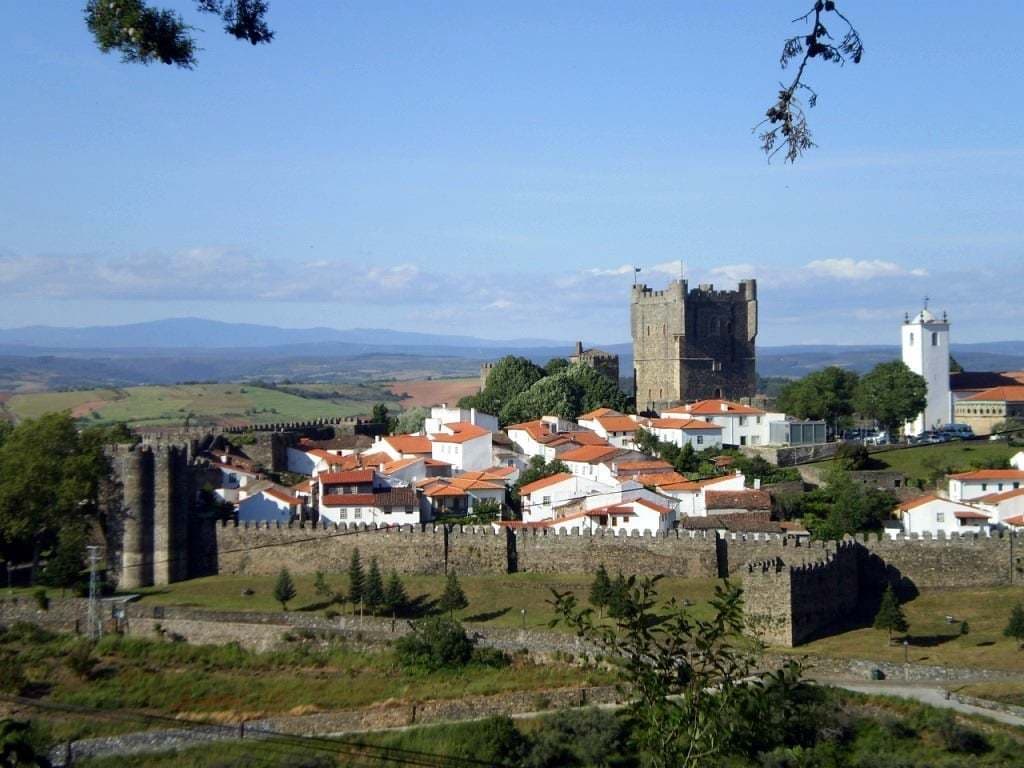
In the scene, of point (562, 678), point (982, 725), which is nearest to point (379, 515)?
point (562, 678)

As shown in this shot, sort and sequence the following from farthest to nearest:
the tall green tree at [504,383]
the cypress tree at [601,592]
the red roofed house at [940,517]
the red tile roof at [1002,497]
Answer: the tall green tree at [504,383] < the red tile roof at [1002,497] < the red roofed house at [940,517] < the cypress tree at [601,592]

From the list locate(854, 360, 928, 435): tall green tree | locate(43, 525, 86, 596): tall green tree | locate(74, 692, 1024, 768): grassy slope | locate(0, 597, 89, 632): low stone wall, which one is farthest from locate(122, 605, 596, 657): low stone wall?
locate(854, 360, 928, 435): tall green tree

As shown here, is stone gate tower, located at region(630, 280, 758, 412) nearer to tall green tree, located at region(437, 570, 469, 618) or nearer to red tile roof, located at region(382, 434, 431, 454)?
red tile roof, located at region(382, 434, 431, 454)

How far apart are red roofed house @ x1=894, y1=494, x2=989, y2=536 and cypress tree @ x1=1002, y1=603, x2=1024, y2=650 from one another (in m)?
7.37

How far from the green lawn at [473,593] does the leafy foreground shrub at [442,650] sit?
1.97 m

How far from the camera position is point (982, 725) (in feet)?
86.9

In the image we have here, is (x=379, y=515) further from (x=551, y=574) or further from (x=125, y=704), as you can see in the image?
(x=125, y=704)

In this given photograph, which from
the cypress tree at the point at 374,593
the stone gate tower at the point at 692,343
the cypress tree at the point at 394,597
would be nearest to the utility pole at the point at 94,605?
the cypress tree at the point at 374,593

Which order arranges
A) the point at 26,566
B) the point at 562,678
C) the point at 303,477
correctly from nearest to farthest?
the point at 562,678, the point at 26,566, the point at 303,477

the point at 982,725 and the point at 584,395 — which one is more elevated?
the point at 584,395

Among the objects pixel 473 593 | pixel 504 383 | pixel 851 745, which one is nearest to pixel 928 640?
pixel 851 745

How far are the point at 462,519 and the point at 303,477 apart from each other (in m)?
11.1

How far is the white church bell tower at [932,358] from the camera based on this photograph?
6066 centimetres

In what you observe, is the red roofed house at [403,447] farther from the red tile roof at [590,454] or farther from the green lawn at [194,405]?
the green lawn at [194,405]
